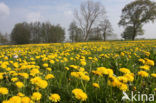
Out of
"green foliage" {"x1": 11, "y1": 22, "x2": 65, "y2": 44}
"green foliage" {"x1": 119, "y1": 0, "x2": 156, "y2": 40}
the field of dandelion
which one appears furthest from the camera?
"green foliage" {"x1": 11, "y1": 22, "x2": 65, "y2": 44}

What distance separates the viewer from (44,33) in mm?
39000

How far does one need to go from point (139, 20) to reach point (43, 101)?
29217mm

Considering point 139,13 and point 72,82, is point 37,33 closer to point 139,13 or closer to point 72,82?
point 139,13

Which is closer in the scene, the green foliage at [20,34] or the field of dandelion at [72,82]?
the field of dandelion at [72,82]

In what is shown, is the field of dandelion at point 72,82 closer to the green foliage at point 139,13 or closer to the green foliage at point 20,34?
the green foliage at point 139,13

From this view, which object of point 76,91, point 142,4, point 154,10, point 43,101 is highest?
point 142,4

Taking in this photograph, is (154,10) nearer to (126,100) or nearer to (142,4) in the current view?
(142,4)

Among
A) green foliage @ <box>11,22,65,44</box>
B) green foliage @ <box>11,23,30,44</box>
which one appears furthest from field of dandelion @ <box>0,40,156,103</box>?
green foliage @ <box>11,23,30,44</box>

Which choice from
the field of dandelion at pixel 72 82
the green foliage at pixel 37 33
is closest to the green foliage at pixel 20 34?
the green foliage at pixel 37 33

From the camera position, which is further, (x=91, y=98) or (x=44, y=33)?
(x=44, y=33)

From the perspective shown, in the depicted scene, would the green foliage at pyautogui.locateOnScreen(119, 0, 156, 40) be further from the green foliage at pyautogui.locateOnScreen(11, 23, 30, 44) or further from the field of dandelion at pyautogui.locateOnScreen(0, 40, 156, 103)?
the green foliage at pyautogui.locateOnScreen(11, 23, 30, 44)

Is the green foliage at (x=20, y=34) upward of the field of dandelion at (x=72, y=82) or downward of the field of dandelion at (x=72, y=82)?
upward

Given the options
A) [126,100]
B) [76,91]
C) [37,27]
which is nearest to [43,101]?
[76,91]

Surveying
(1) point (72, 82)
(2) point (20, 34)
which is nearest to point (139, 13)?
(1) point (72, 82)
